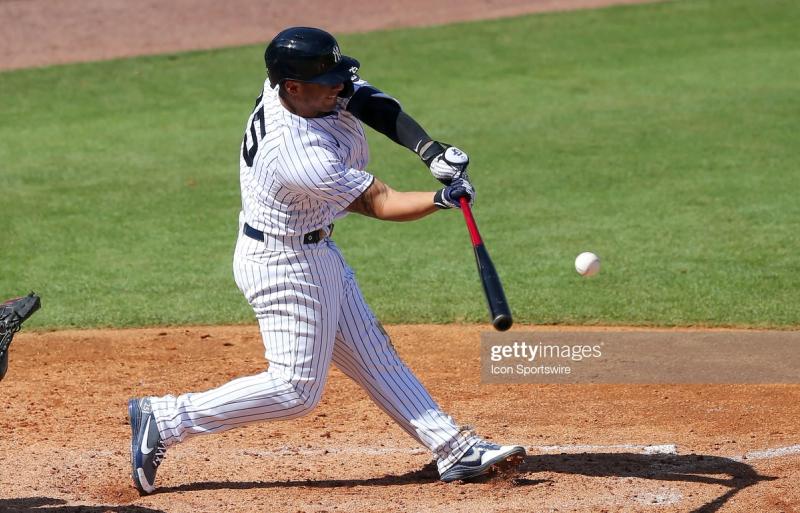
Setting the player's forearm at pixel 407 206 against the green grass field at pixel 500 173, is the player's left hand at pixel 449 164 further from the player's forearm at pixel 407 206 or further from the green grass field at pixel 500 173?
the green grass field at pixel 500 173

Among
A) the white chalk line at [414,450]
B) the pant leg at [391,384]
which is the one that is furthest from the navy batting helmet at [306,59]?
the white chalk line at [414,450]

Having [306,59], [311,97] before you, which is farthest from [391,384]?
[306,59]

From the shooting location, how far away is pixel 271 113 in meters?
4.05

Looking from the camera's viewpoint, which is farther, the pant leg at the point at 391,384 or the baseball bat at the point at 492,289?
the pant leg at the point at 391,384

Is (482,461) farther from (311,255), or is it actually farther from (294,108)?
(294,108)

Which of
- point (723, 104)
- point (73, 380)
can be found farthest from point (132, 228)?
point (723, 104)

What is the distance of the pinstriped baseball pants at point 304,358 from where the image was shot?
408 cm

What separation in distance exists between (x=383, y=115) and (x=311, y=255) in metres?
0.58

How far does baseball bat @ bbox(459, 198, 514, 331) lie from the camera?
11.8 ft

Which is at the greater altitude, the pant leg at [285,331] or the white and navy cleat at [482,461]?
the pant leg at [285,331]

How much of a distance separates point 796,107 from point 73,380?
811 centimetres

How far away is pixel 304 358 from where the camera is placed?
13.4 feet

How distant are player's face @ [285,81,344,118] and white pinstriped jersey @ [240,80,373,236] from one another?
1.4 inches

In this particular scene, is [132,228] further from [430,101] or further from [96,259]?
[430,101]
